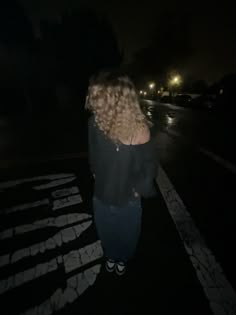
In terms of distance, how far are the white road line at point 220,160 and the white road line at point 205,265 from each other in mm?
2567

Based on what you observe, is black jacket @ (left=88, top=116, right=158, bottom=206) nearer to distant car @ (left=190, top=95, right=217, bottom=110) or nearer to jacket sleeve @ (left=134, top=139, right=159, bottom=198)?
jacket sleeve @ (left=134, top=139, right=159, bottom=198)

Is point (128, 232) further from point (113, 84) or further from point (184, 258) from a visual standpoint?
point (113, 84)

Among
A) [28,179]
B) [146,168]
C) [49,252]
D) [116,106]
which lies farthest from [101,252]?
[28,179]

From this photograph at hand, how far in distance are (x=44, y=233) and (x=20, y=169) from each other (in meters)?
2.93

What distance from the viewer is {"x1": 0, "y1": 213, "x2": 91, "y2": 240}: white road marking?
2994 mm

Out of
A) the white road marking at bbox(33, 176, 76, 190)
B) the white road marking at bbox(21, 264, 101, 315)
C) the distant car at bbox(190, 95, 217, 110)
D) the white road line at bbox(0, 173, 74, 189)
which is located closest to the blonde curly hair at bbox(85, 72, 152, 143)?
the white road marking at bbox(21, 264, 101, 315)

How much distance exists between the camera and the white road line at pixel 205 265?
206 centimetres

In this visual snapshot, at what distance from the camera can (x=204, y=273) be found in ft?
7.75

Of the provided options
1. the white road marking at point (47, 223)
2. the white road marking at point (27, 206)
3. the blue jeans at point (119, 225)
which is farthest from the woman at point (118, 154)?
the white road marking at point (27, 206)

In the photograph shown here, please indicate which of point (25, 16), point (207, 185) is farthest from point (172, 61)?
point (207, 185)

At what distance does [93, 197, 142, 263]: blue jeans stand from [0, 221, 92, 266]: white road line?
85 centimetres

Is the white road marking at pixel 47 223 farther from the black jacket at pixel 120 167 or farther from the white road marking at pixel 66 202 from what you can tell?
the black jacket at pixel 120 167

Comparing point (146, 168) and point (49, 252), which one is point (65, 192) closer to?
point (49, 252)

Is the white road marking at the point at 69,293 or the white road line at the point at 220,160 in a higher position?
the white road marking at the point at 69,293
